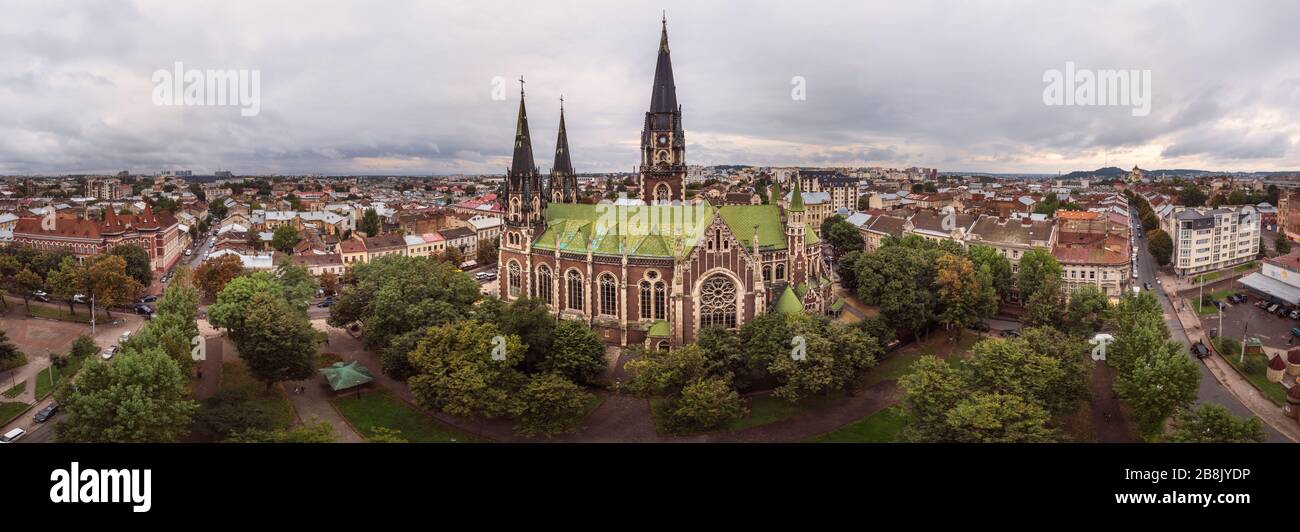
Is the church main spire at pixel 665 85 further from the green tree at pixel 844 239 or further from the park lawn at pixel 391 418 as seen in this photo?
the green tree at pixel 844 239

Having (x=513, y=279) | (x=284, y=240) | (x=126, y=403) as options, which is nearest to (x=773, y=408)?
(x=513, y=279)

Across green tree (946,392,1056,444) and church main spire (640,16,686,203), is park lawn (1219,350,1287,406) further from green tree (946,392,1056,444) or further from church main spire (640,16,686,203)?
church main spire (640,16,686,203)

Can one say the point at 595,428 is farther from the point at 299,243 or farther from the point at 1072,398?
the point at 299,243

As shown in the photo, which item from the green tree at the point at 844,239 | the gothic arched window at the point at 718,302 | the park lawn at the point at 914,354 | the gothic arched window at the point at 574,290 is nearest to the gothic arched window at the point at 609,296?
the gothic arched window at the point at 574,290

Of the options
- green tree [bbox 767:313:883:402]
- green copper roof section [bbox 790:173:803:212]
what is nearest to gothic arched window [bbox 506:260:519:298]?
green copper roof section [bbox 790:173:803:212]

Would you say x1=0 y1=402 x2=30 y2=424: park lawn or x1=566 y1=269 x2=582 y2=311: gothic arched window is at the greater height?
x1=566 y1=269 x2=582 y2=311: gothic arched window
